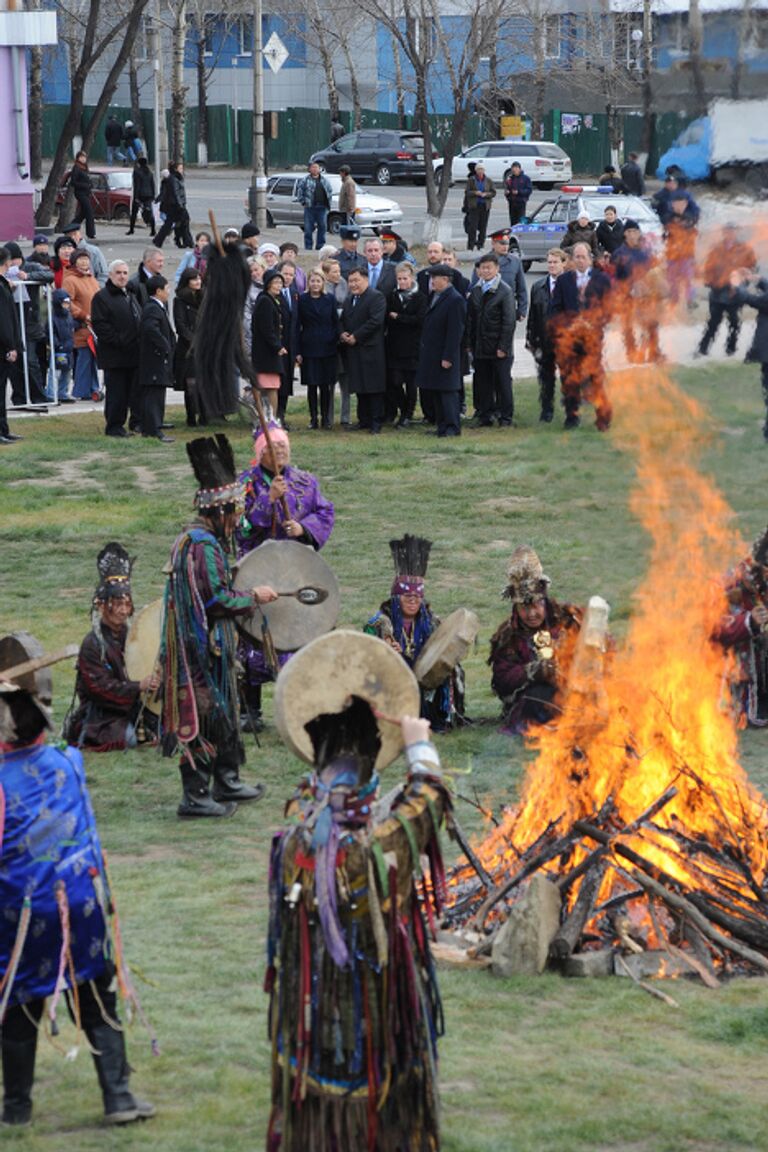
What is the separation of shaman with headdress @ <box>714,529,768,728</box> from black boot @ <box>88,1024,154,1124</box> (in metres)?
5.13

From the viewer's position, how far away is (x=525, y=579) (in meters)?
10.5

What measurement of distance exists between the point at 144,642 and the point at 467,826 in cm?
216

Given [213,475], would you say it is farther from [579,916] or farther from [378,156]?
[378,156]

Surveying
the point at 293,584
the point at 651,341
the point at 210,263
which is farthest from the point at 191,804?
the point at 651,341

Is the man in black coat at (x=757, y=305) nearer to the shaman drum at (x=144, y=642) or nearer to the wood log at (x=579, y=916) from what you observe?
the wood log at (x=579, y=916)

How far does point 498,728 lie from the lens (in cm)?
1073

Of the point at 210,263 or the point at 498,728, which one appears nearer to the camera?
the point at 210,263

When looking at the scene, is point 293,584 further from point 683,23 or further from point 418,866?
point 418,866

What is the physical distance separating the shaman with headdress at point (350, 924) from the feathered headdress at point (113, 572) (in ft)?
16.0

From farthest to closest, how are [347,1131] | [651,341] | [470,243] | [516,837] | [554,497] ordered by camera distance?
1. [470,243]
2. [554,497]
3. [651,341]
4. [516,837]
5. [347,1131]

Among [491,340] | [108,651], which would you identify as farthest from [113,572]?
A: [491,340]

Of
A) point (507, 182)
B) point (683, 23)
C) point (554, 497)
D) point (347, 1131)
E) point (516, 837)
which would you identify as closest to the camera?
point (347, 1131)

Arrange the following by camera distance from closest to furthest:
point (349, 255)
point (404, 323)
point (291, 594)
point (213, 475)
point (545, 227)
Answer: point (213, 475) < point (291, 594) < point (404, 323) < point (349, 255) < point (545, 227)

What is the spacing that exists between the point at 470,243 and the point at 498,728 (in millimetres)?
25716
